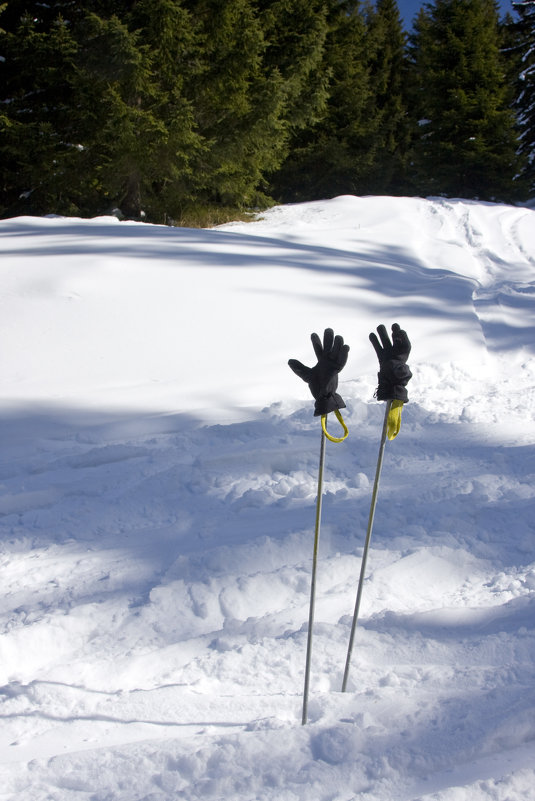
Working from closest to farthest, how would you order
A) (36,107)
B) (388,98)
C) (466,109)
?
(36,107)
(466,109)
(388,98)

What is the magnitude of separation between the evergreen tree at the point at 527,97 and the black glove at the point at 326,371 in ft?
79.9

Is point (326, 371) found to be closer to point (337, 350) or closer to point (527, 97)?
point (337, 350)

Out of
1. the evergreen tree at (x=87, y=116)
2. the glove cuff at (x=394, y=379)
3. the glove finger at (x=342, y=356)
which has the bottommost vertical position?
the glove cuff at (x=394, y=379)

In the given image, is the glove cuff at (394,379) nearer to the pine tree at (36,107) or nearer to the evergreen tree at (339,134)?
the pine tree at (36,107)

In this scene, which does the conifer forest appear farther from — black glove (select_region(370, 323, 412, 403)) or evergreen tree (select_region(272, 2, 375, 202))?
black glove (select_region(370, 323, 412, 403))

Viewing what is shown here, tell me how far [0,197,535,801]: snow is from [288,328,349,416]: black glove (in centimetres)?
93

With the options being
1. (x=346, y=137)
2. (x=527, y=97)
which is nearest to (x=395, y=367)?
(x=346, y=137)

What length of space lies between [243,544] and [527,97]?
25178 millimetres

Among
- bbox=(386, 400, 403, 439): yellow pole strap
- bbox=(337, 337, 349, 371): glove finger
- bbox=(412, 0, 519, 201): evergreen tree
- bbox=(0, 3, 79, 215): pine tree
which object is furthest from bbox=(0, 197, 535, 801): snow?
bbox=(412, 0, 519, 201): evergreen tree

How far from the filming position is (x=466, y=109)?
22500mm

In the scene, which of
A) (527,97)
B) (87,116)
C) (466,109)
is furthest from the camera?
(527,97)

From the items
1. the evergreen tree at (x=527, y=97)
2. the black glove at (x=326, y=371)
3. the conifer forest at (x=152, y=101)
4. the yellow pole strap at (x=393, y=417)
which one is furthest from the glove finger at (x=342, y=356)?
the evergreen tree at (x=527, y=97)

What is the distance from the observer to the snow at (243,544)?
177cm

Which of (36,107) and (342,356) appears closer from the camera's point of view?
(342,356)
